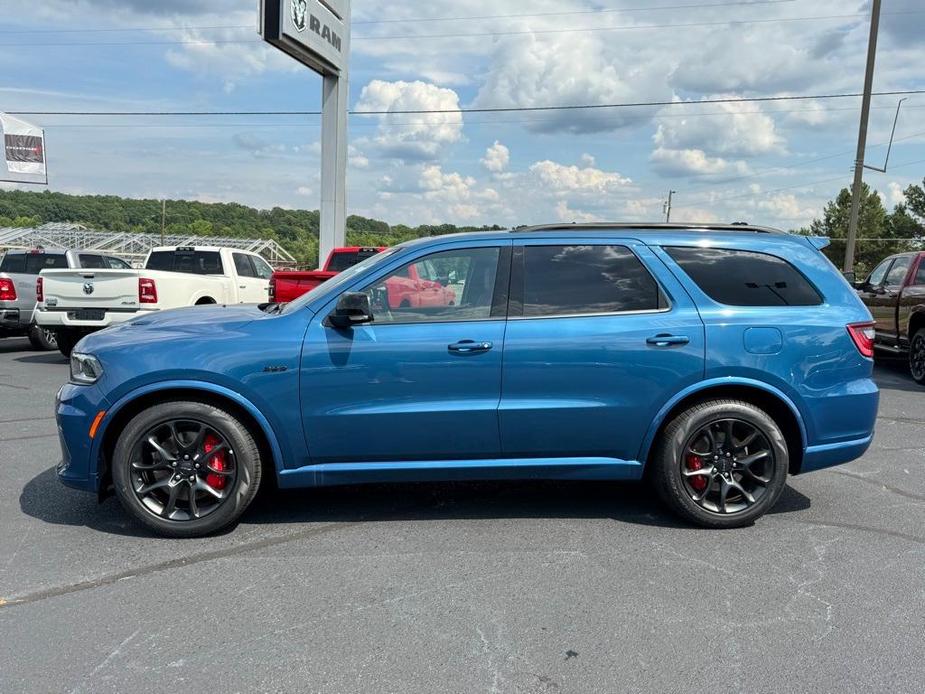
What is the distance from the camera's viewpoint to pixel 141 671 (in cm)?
272

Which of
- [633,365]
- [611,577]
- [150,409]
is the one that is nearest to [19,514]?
[150,409]

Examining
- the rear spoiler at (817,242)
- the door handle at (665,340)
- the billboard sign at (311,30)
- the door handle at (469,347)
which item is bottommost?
the door handle at (469,347)

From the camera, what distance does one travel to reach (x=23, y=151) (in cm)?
3178

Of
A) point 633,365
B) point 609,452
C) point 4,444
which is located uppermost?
point 633,365

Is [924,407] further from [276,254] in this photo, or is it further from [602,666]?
[276,254]

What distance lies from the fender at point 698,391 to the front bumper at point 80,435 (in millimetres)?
3096

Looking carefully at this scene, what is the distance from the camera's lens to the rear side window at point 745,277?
427 cm

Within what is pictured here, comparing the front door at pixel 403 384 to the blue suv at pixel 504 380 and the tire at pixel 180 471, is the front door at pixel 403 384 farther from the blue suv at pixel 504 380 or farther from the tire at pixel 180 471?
the tire at pixel 180 471

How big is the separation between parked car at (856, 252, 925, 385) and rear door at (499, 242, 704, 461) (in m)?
7.55

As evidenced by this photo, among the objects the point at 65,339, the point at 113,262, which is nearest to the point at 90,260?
the point at 113,262

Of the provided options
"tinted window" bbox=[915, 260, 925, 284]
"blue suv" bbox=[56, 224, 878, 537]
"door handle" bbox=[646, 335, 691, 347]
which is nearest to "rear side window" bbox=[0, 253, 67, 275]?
"blue suv" bbox=[56, 224, 878, 537]

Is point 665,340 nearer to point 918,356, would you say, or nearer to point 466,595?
point 466,595

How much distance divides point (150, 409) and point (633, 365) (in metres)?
2.75


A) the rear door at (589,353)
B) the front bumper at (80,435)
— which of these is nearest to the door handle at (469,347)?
the rear door at (589,353)
